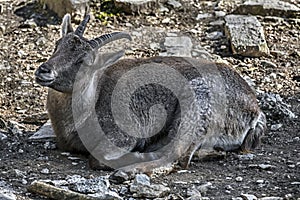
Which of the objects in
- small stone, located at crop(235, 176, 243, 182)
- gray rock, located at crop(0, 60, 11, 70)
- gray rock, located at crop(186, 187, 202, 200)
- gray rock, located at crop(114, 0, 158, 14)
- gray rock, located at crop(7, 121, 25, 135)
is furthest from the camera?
gray rock, located at crop(114, 0, 158, 14)

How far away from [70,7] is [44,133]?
363 centimetres

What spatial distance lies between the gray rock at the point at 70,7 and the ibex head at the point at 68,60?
3674mm

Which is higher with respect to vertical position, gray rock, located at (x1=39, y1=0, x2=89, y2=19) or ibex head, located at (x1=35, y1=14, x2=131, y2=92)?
ibex head, located at (x1=35, y1=14, x2=131, y2=92)

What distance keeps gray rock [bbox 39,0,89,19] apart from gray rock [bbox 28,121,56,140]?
11.0ft

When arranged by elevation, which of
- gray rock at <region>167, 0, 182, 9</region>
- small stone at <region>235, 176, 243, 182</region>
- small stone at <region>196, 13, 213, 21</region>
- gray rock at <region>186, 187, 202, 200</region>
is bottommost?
small stone at <region>235, 176, 243, 182</region>

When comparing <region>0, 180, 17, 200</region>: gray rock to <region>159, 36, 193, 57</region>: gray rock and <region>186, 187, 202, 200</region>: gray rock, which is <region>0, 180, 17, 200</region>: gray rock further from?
<region>159, 36, 193, 57</region>: gray rock

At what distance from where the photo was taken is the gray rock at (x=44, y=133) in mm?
8594

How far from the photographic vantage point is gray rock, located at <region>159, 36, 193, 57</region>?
36.7ft

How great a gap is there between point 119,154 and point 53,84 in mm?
1053

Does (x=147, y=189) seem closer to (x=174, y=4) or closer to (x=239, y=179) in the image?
(x=239, y=179)

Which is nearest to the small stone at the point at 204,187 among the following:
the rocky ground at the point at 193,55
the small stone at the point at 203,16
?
the rocky ground at the point at 193,55

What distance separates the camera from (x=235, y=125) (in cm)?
864

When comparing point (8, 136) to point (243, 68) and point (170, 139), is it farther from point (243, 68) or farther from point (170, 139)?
point (243, 68)

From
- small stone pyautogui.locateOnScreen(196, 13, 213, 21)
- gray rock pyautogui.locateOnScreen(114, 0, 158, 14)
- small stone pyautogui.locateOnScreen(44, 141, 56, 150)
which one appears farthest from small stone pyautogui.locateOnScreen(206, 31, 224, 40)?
small stone pyautogui.locateOnScreen(44, 141, 56, 150)
